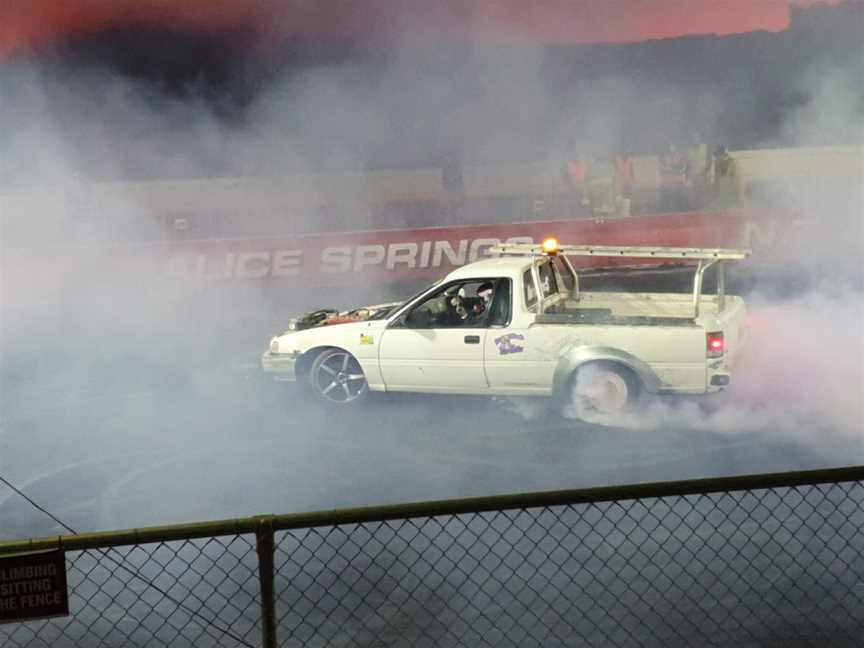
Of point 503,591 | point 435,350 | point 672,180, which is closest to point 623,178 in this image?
point 672,180

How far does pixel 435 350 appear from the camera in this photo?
10.4m

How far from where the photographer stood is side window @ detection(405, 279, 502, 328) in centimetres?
1028

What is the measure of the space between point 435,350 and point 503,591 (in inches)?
164

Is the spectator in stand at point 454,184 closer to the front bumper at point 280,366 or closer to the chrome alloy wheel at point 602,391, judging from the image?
the front bumper at point 280,366

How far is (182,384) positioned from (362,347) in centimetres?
286

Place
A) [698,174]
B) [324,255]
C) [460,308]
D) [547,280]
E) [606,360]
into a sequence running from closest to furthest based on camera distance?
1. [606,360]
2. [460,308]
3. [547,280]
4. [324,255]
5. [698,174]

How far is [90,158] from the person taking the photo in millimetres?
23297

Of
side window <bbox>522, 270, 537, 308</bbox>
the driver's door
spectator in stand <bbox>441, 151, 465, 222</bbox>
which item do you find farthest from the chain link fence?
spectator in stand <bbox>441, 151, 465, 222</bbox>

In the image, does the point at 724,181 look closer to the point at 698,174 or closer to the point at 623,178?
the point at 698,174

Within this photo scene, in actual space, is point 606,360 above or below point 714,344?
below

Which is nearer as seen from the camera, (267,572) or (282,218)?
(267,572)

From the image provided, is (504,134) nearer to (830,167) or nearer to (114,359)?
(830,167)

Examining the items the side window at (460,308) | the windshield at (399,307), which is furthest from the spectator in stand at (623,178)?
the windshield at (399,307)

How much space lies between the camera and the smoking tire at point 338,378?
35.7ft
